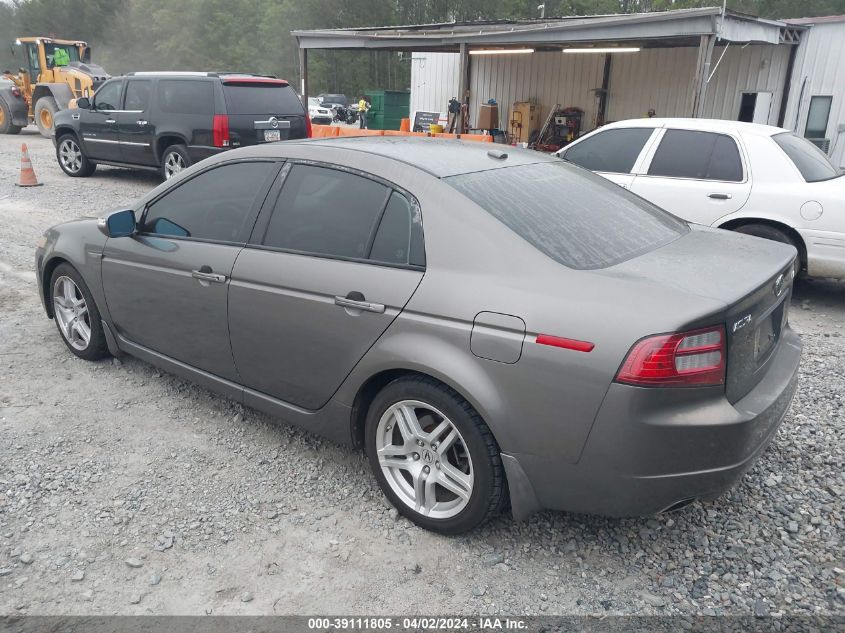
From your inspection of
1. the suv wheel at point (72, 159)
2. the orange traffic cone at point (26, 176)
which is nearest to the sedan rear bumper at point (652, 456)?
the orange traffic cone at point (26, 176)

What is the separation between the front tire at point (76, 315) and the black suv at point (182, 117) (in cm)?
610

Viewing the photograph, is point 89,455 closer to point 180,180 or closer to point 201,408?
point 201,408

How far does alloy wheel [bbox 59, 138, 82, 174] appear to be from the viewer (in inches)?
508

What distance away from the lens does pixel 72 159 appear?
13.0m

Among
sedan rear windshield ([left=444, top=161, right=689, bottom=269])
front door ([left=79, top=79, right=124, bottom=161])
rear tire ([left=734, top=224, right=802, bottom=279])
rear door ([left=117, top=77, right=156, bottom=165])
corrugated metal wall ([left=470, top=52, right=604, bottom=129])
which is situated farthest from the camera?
corrugated metal wall ([left=470, top=52, right=604, bottom=129])

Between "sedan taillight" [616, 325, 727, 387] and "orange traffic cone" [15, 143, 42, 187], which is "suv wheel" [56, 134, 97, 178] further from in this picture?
"sedan taillight" [616, 325, 727, 387]

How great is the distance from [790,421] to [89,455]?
3.84m

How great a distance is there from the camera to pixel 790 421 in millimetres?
3828

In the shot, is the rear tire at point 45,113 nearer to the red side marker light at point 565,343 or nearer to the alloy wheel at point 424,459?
the alloy wheel at point 424,459

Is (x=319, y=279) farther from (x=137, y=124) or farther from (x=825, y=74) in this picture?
(x=825, y=74)

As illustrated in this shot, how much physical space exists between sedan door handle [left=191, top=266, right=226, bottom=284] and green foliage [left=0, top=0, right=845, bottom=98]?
47.7 metres

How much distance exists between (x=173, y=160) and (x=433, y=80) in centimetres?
1135

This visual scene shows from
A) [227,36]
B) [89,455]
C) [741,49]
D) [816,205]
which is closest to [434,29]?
[741,49]

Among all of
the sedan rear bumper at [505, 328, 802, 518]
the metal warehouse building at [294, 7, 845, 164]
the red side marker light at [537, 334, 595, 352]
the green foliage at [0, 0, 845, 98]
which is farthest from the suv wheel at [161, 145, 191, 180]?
the green foliage at [0, 0, 845, 98]
